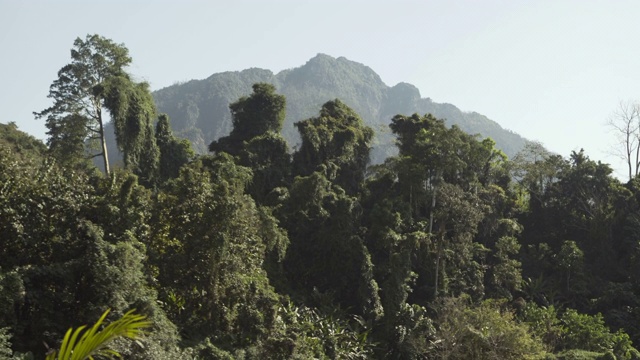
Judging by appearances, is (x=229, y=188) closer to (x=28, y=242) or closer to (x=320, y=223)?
(x=28, y=242)

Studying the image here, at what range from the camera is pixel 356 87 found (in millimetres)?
170000

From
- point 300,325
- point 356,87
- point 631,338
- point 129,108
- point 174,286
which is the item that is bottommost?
point 631,338

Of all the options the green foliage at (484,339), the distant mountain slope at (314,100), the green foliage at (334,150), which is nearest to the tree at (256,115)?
the green foliage at (334,150)

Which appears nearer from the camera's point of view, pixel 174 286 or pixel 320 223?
pixel 174 286

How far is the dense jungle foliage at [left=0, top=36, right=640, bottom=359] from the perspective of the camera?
12.8 meters

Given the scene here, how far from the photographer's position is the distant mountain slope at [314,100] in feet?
363

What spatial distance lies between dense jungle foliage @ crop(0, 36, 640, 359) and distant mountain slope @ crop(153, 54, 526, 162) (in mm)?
62063

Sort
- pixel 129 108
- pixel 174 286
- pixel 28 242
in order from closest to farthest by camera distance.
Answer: pixel 28 242 → pixel 174 286 → pixel 129 108

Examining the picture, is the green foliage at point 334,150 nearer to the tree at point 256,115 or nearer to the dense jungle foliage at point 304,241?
the dense jungle foliage at point 304,241

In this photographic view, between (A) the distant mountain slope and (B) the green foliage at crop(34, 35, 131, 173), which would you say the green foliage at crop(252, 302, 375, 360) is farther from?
(A) the distant mountain slope

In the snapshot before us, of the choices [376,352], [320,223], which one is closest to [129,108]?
[320,223]

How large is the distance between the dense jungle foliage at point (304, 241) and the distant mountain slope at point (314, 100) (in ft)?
204

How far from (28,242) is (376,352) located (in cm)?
1378

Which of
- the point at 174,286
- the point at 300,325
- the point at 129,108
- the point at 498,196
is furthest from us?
the point at 498,196
